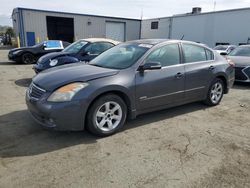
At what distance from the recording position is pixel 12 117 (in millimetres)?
4680

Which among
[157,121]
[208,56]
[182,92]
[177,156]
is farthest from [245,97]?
[177,156]

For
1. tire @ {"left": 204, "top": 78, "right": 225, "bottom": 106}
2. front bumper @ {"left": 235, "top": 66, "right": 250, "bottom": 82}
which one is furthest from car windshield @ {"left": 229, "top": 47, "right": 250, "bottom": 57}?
tire @ {"left": 204, "top": 78, "right": 225, "bottom": 106}

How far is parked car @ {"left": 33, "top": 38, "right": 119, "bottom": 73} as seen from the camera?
728cm

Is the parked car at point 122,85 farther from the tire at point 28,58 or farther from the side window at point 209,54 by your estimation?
the tire at point 28,58

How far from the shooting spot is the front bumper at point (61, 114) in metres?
3.49

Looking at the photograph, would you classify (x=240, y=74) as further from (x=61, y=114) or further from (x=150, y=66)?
(x=61, y=114)

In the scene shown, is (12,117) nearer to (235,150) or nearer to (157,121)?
(157,121)

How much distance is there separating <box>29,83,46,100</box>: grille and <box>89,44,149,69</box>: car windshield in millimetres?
1246

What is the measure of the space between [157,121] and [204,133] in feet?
3.05

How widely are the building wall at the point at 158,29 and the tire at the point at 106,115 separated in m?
27.5

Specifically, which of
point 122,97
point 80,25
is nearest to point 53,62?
point 122,97

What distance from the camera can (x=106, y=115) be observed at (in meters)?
3.92

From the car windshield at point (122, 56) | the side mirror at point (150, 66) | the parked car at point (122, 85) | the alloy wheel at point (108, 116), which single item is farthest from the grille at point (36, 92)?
the side mirror at point (150, 66)

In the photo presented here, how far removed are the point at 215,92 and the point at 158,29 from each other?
27106 millimetres
